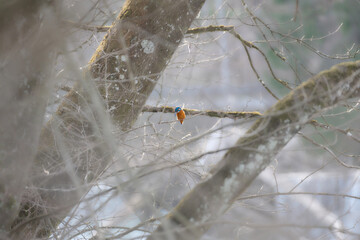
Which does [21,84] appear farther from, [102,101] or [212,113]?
[212,113]

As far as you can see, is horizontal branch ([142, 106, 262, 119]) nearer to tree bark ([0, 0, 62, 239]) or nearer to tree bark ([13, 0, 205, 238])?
tree bark ([13, 0, 205, 238])

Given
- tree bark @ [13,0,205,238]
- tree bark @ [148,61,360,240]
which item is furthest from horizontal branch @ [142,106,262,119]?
tree bark @ [148,61,360,240]

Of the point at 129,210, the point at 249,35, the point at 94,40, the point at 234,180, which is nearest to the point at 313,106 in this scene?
the point at 234,180

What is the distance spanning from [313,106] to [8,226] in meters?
1.67

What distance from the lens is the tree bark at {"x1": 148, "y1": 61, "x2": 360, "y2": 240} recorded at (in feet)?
5.80

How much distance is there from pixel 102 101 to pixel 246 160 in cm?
129

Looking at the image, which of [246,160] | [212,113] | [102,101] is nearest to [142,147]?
[102,101]

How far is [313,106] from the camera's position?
1887 mm

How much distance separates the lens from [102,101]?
8.90ft

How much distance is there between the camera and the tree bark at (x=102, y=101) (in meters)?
2.37

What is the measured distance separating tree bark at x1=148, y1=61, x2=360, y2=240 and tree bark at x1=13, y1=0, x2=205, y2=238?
72 centimetres

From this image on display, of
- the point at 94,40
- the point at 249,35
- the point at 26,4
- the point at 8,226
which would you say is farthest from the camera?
the point at 249,35

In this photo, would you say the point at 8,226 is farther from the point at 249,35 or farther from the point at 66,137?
the point at 249,35

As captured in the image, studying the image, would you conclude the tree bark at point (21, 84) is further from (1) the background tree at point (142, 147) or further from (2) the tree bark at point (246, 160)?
(2) the tree bark at point (246, 160)
